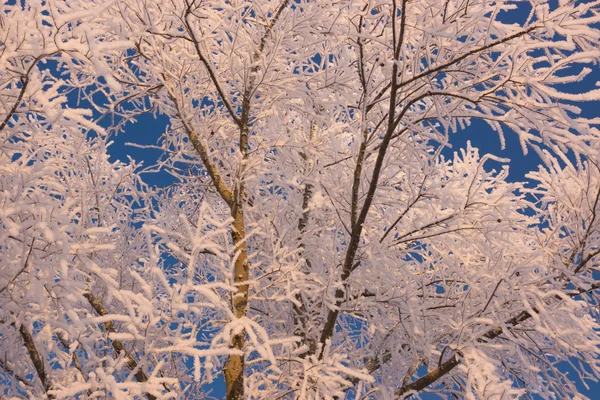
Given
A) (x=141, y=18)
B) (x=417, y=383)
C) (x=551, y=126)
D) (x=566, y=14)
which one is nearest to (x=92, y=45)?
(x=141, y=18)

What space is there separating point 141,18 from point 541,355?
4.85 m

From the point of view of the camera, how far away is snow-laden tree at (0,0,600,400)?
281 centimetres

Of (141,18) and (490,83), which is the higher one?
(141,18)

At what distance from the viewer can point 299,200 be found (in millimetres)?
5902

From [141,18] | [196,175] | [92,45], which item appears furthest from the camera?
[196,175]

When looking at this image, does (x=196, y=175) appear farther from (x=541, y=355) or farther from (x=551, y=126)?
(x=541, y=355)

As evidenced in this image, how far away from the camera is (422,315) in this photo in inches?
170

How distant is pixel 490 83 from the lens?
3.52m

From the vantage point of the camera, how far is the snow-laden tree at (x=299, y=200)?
2.81 meters

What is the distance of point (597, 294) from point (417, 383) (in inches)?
71.5

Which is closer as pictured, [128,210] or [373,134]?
[373,134]

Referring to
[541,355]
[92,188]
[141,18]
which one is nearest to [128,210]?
[92,188]

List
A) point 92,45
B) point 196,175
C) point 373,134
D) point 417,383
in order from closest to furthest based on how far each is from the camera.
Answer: point 92,45
point 373,134
point 417,383
point 196,175

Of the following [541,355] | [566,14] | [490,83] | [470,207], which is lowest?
[541,355]
